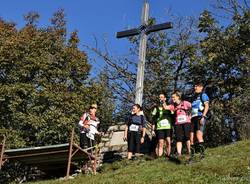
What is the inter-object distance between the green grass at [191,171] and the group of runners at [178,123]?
0.57 meters

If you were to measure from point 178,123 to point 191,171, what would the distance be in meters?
2.37

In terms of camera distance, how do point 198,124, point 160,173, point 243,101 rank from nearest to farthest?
1. point 160,173
2. point 198,124
3. point 243,101

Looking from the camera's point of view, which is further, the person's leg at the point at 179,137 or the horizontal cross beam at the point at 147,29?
the horizontal cross beam at the point at 147,29

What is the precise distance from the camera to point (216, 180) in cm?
902

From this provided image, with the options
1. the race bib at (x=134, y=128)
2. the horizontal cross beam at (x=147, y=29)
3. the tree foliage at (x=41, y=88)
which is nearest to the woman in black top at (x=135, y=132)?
the race bib at (x=134, y=128)

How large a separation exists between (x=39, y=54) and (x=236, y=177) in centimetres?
1744

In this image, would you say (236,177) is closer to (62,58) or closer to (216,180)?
(216,180)

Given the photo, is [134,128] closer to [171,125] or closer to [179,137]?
[171,125]

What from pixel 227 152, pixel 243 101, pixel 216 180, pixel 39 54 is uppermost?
pixel 39 54

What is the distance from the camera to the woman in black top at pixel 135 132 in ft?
43.8

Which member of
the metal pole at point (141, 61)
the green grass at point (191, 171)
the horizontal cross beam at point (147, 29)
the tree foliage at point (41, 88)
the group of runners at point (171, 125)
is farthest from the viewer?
the tree foliage at point (41, 88)

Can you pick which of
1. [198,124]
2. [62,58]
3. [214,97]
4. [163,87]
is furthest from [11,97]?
[198,124]

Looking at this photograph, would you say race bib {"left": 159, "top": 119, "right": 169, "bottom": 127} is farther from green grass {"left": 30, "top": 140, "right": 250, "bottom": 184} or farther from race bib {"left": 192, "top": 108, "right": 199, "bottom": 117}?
green grass {"left": 30, "top": 140, "right": 250, "bottom": 184}

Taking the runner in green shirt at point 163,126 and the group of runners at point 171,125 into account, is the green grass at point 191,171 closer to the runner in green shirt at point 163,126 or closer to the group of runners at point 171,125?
the group of runners at point 171,125
